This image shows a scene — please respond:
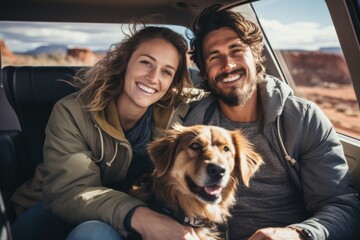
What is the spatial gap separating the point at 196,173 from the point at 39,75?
1374 millimetres

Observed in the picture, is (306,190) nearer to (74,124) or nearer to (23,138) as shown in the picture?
(74,124)

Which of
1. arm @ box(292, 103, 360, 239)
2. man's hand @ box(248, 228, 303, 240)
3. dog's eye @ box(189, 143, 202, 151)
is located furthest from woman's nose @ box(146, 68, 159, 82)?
man's hand @ box(248, 228, 303, 240)

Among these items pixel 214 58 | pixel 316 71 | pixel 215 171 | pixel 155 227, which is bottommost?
pixel 316 71

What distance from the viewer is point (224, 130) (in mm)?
1727

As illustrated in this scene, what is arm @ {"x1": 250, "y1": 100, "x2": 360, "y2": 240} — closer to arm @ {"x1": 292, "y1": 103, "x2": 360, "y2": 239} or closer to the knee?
arm @ {"x1": 292, "y1": 103, "x2": 360, "y2": 239}

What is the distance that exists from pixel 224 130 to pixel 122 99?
585mm

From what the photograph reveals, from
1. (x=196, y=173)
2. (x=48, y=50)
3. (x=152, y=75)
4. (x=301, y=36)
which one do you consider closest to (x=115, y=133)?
(x=152, y=75)

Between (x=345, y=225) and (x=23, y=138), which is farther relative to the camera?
(x=23, y=138)

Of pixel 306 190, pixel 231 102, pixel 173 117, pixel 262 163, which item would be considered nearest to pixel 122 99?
pixel 173 117

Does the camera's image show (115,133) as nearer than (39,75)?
Yes

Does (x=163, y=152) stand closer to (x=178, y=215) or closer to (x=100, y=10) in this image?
(x=178, y=215)

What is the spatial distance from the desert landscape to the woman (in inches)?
15.3

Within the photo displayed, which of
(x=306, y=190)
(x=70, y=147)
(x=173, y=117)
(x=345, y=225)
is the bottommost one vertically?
(x=345, y=225)

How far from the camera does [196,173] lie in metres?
1.61
